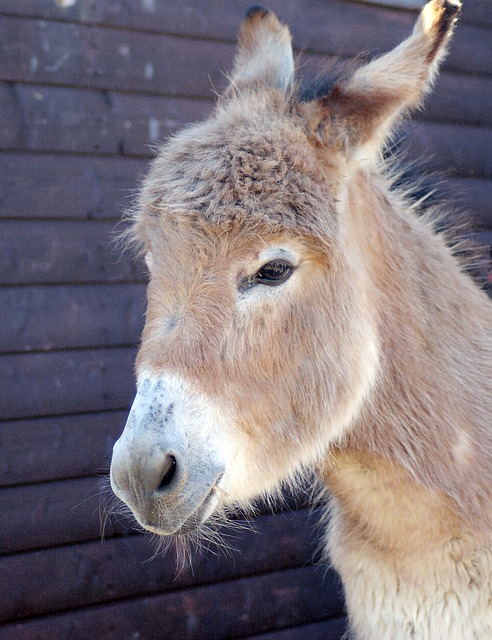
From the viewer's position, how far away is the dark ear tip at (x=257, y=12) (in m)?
2.51

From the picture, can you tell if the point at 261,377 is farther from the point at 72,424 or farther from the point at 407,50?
the point at 72,424

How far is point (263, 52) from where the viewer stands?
2486mm

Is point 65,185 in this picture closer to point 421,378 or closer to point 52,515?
point 52,515

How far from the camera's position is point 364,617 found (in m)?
2.37

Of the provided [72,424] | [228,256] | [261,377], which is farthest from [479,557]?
[72,424]

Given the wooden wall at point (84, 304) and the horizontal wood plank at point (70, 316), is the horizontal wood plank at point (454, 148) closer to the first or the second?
the wooden wall at point (84, 304)

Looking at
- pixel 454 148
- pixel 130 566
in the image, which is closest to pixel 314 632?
pixel 130 566

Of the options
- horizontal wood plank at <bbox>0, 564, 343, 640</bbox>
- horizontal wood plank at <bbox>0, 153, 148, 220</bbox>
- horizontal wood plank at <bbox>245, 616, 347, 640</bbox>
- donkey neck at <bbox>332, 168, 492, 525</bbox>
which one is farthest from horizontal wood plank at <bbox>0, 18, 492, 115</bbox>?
horizontal wood plank at <bbox>245, 616, 347, 640</bbox>

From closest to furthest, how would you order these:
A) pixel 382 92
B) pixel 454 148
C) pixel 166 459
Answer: pixel 166 459 → pixel 382 92 → pixel 454 148

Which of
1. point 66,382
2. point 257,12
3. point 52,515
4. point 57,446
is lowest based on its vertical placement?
point 52,515

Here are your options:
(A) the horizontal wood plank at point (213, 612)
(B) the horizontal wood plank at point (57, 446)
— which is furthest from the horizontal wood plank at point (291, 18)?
(A) the horizontal wood plank at point (213, 612)

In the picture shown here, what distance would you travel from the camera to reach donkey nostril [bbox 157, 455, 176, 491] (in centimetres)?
166

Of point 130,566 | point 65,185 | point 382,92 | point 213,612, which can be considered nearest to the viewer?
point 382,92

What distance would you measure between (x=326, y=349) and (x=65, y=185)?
1801 mm
